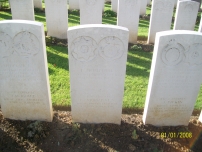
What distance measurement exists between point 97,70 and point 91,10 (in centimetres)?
479

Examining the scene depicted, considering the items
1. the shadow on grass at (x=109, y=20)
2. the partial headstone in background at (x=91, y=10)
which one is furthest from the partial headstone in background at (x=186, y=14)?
the shadow on grass at (x=109, y=20)

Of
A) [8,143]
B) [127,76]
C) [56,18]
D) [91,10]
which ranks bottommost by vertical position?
[8,143]

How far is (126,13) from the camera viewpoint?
7.75m

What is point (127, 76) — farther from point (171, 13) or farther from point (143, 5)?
point (143, 5)

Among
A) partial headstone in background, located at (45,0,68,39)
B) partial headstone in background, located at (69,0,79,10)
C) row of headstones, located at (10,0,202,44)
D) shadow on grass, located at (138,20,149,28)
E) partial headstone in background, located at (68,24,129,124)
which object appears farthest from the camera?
partial headstone in background, located at (69,0,79,10)

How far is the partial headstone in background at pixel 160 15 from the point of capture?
25.0 ft

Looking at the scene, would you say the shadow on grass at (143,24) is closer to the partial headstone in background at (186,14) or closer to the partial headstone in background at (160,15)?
the partial headstone in background at (160,15)

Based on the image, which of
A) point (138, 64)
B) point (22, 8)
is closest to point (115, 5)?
point (22, 8)

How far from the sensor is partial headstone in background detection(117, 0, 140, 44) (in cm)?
748

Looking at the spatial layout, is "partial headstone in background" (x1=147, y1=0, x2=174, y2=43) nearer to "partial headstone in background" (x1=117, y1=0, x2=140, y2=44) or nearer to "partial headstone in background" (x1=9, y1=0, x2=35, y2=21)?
"partial headstone in background" (x1=117, y1=0, x2=140, y2=44)

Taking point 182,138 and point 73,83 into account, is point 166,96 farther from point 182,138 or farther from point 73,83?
point 73,83

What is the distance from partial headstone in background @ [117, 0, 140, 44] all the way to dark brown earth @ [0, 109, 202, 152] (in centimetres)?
479

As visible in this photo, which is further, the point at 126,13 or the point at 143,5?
the point at 143,5

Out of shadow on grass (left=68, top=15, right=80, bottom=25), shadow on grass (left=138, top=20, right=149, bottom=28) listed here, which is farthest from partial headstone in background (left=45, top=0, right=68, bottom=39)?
shadow on grass (left=138, top=20, right=149, bottom=28)
